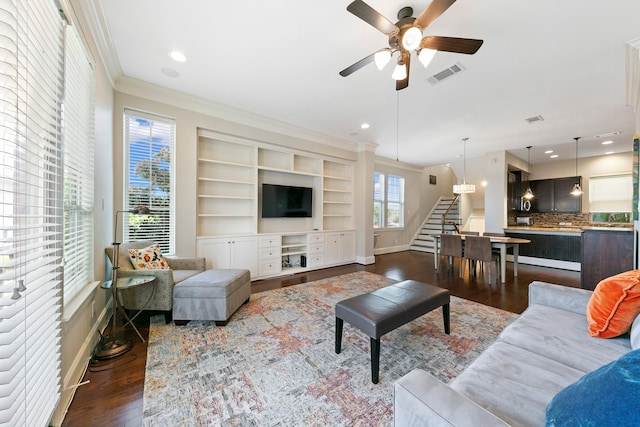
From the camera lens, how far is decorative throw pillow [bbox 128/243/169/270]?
8.89 ft

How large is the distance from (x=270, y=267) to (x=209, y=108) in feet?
9.37

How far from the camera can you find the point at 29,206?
1155 millimetres

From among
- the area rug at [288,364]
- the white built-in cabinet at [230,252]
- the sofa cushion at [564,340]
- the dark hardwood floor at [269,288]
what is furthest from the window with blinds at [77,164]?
the sofa cushion at [564,340]

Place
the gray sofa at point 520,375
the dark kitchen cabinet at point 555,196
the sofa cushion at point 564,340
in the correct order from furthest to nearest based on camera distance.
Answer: the dark kitchen cabinet at point 555,196, the sofa cushion at point 564,340, the gray sofa at point 520,375

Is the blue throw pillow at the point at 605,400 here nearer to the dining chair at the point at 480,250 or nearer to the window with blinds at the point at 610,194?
the dining chair at the point at 480,250

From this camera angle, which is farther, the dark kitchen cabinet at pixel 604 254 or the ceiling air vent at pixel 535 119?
the ceiling air vent at pixel 535 119

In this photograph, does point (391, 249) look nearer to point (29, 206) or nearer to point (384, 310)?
point (384, 310)

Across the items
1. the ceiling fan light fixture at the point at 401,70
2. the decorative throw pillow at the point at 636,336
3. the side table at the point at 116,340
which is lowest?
the side table at the point at 116,340

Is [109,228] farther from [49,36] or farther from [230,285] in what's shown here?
[49,36]

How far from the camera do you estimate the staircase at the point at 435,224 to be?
7.86 metres

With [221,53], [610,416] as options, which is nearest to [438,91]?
[221,53]

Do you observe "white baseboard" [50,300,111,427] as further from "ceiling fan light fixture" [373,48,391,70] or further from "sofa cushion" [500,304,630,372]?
"ceiling fan light fixture" [373,48,391,70]

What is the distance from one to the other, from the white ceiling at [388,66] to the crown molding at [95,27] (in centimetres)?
5

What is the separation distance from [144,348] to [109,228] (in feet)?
4.99
